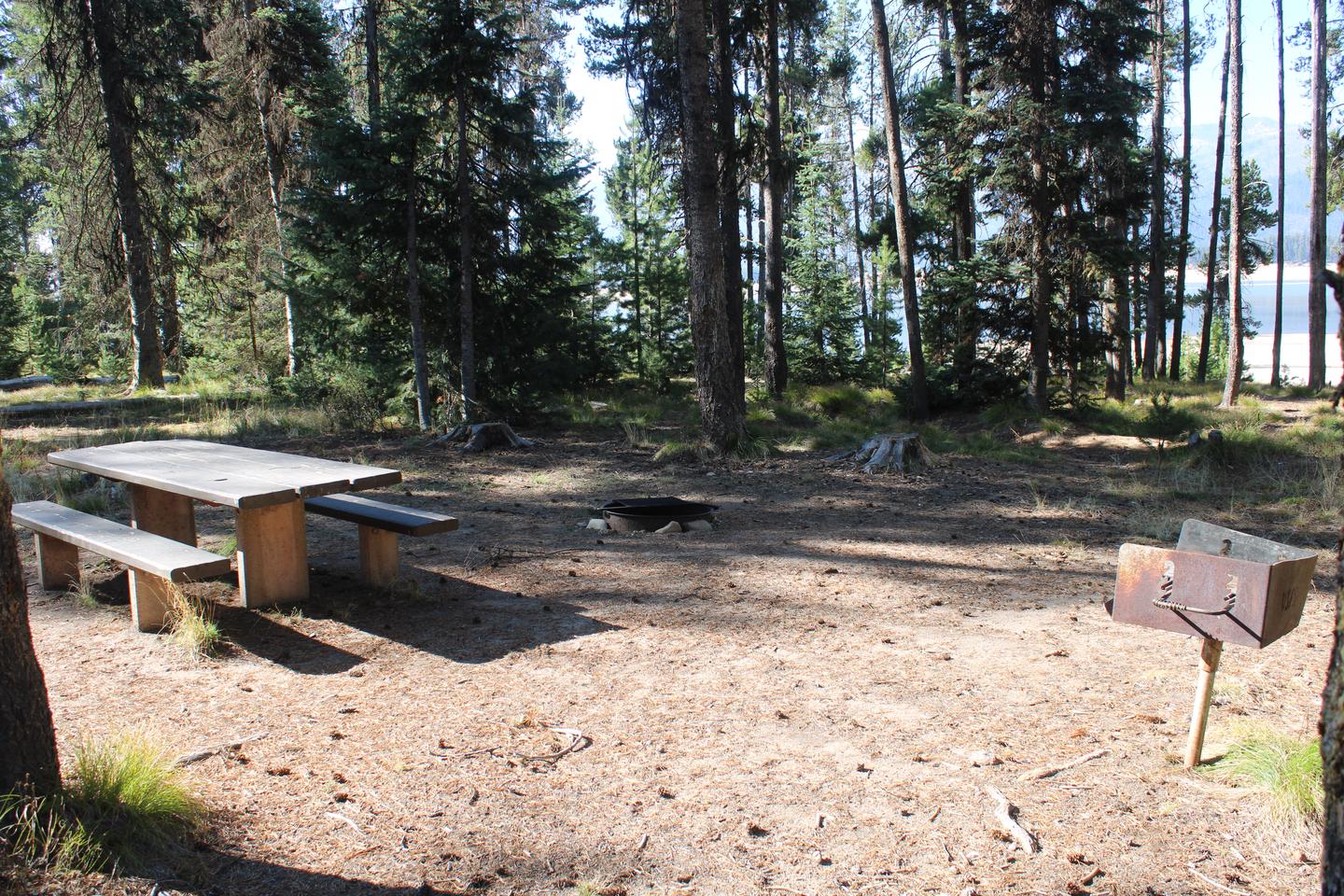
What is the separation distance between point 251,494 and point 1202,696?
4.33m

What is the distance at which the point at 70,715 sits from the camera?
375 centimetres

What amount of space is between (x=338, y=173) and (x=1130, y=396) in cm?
1693

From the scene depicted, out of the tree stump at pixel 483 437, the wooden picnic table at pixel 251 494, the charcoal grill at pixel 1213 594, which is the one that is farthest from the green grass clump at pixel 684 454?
the charcoal grill at pixel 1213 594

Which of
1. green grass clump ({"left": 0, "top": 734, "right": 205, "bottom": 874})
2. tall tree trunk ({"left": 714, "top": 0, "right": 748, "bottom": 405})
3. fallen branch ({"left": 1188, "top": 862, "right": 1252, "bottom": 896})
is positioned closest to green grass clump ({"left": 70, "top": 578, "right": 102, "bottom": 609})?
green grass clump ({"left": 0, "top": 734, "right": 205, "bottom": 874})

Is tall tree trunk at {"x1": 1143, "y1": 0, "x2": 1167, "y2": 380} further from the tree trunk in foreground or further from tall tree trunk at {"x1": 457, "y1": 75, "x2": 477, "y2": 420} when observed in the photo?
tall tree trunk at {"x1": 457, "y1": 75, "x2": 477, "y2": 420}

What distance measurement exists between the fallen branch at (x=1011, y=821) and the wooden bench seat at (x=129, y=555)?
3.49 metres

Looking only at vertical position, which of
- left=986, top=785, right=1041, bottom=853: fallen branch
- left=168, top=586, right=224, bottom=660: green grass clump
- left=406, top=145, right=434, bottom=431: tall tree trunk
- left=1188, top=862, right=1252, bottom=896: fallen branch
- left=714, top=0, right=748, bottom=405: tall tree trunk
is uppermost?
left=714, top=0, right=748, bottom=405: tall tree trunk

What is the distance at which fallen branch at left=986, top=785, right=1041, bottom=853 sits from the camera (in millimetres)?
2919

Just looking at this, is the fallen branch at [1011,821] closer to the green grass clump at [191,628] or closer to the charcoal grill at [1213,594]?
the charcoal grill at [1213,594]

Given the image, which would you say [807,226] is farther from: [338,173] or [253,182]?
[338,173]

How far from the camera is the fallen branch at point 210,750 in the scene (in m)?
3.42

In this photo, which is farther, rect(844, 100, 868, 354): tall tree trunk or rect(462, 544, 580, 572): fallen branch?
rect(844, 100, 868, 354): tall tree trunk

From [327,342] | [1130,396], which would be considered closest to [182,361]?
[327,342]

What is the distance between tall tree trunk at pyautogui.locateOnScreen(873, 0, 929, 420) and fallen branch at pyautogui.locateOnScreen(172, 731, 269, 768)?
46.0 ft
